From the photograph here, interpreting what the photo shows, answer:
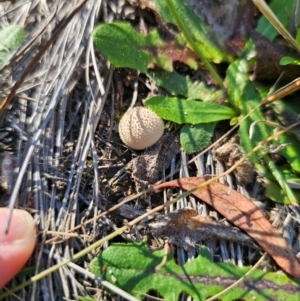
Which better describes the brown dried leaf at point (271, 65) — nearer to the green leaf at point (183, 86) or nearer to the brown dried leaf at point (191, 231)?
the green leaf at point (183, 86)

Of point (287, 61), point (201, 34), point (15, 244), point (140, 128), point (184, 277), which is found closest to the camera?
point (15, 244)

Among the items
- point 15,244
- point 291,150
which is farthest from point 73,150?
point 291,150

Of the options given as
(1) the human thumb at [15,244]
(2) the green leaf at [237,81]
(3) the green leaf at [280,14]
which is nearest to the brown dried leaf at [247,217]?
(2) the green leaf at [237,81]

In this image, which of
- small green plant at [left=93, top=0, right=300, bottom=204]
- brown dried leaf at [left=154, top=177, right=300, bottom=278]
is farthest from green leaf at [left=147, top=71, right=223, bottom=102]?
brown dried leaf at [left=154, top=177, right=300, bottom=278]

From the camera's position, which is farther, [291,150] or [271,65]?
[271,65]

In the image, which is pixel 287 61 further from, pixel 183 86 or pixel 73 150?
pixel 73 150

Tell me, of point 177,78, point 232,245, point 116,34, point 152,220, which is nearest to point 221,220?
point 232,245

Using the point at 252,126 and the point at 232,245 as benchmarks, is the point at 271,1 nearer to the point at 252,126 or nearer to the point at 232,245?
the point at 252,126
